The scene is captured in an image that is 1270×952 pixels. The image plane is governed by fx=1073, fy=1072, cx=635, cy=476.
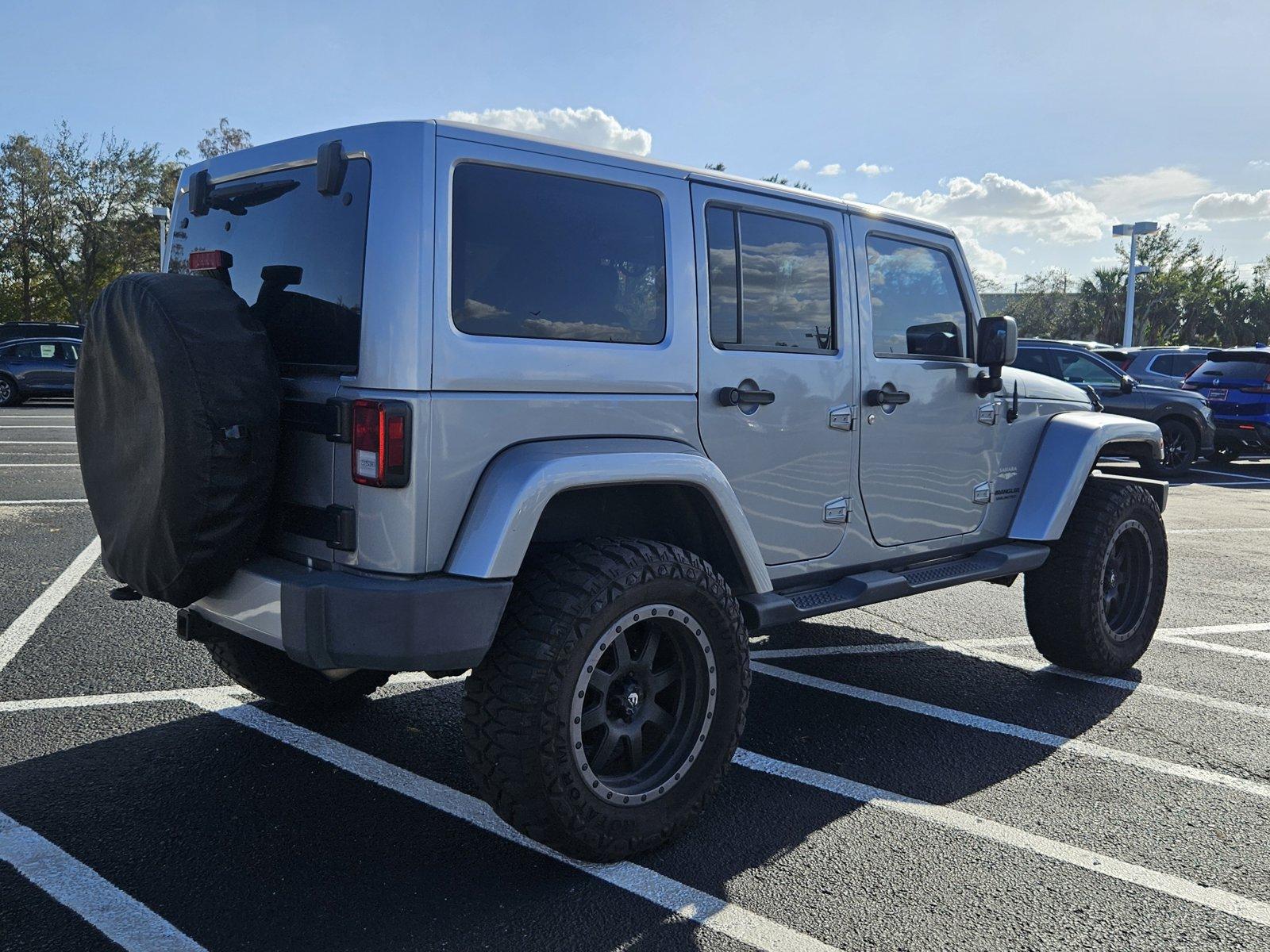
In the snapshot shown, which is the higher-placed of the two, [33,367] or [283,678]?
[33,367]

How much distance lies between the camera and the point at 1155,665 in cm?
545

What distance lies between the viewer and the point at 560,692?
293 cm

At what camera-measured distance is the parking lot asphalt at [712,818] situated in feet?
9.28

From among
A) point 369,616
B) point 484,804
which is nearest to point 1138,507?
point 484,804

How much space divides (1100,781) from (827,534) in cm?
131

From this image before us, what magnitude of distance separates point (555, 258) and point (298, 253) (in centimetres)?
78

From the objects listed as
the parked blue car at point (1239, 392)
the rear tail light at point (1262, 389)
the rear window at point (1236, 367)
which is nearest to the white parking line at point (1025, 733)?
the parked blue car at point (1239, 392)

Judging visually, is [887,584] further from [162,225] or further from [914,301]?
[162,225]

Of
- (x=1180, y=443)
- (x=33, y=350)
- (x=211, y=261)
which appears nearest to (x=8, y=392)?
(x=33, y=350)

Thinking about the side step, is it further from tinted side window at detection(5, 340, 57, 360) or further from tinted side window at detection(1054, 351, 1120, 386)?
tinted side window at detection(5, 340, 57, 360)

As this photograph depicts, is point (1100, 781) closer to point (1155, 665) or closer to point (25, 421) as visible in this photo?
point (1155, 665)

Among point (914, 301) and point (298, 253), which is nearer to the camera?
point (298, 253)

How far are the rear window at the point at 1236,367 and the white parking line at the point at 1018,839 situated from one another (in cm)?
1417

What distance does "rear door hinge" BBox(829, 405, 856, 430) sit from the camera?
A: 4.01 metres
